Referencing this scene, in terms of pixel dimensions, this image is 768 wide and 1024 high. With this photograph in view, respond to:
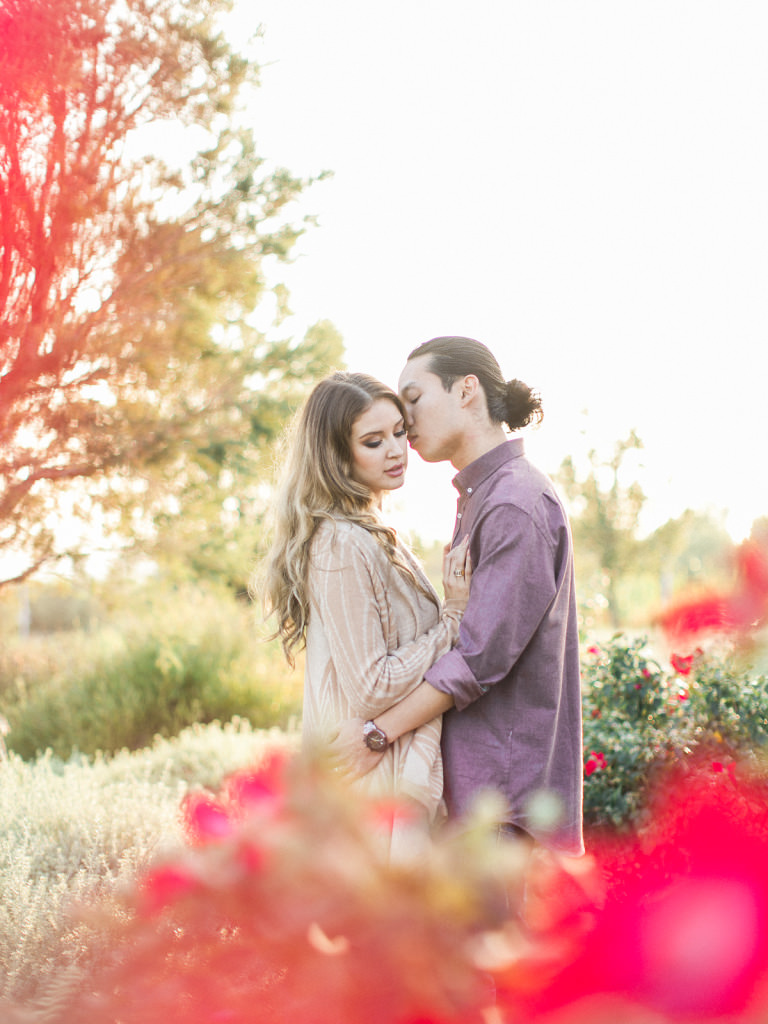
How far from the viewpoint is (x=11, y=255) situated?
5402mm

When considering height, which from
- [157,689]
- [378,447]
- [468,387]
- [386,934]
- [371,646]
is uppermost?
[468,387]

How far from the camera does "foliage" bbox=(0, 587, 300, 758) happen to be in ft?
28.0

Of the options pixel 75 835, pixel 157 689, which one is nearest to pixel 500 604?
pixel 75 835

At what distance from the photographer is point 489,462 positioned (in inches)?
96.2

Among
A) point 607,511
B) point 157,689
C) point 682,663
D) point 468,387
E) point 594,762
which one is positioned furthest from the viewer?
point 607,511

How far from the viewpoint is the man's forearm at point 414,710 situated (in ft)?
6.70

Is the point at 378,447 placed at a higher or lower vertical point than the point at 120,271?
lower

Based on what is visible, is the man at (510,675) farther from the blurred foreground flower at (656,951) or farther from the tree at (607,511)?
the tree at (607,511)

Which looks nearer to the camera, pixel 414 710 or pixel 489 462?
pixel 414 710

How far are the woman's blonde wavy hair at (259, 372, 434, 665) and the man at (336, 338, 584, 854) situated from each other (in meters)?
0.30

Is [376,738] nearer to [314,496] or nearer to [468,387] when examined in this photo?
[314,496]

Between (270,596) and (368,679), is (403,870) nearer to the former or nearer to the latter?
(368,679)

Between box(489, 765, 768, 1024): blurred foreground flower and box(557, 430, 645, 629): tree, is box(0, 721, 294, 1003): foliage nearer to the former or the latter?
box(489, 765, 768, 1024): blurred foreground flower

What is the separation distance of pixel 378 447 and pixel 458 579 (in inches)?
18.0
